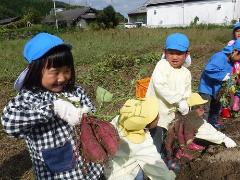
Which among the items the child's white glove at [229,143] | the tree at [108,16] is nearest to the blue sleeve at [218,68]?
the child's white glove at [229,143]

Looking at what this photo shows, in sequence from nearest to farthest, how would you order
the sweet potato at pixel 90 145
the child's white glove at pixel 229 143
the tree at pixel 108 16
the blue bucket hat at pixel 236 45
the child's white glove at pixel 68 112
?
the child's white glove at pixel 68 112 → the sweet potato at pixel 90 145 → the child's white glove at pixel 229 143 → the blue bucket hat at pixel 236 45 → the tree at pixel 108 16

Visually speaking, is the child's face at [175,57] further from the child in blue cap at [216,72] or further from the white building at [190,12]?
the white building at [190,12]

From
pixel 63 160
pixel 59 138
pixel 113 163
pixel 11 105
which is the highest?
pixel 11 105

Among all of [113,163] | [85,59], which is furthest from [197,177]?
[85,59]

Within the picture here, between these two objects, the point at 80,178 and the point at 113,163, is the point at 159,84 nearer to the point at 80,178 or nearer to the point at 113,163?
the point at 113,163

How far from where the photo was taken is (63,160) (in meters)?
1.92

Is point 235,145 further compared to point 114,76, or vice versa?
point 114,76

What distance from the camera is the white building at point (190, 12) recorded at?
37469 mm

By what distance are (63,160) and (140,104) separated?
0.62 metres

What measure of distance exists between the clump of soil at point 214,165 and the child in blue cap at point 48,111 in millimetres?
1540

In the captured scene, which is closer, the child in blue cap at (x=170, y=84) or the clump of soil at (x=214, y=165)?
the child in blue cap at (x=170, y=84)

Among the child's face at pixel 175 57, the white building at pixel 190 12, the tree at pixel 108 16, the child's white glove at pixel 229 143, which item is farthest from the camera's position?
the white building at pixel 190 12

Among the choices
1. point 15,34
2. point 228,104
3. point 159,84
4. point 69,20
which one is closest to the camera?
point 159,84

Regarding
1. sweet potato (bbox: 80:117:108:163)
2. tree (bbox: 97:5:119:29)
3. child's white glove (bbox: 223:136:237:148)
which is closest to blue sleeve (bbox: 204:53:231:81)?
child's white glove (bbox: 223:136:237:148)
